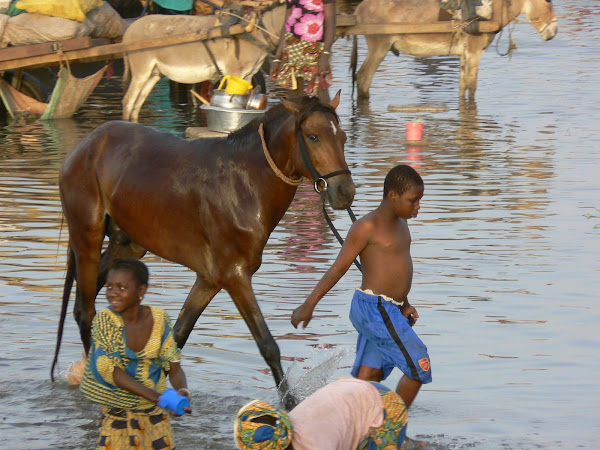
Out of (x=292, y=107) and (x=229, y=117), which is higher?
(x=292, y=107)

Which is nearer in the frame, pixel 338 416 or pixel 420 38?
pixel 338 416

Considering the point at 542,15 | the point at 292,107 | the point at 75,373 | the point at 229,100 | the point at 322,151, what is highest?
the point at 292,107

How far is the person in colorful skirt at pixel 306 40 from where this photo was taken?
12.5 meters

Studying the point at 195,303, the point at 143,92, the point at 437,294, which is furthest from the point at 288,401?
the point at 143,92

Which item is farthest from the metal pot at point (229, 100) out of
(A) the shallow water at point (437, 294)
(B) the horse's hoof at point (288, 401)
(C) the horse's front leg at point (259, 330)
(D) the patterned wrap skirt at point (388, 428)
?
(D) the patterned wrap skirt at point (388, 428)

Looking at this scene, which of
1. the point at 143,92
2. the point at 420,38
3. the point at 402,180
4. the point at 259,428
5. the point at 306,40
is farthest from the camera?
the point at 420,38

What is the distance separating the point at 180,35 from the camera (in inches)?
579

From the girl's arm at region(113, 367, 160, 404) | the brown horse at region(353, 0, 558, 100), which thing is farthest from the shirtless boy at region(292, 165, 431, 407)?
the brown horse at region(353, 0, 558, 100)

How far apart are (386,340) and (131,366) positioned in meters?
1.23

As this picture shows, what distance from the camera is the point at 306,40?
1267cm

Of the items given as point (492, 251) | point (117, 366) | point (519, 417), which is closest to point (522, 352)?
point (519, 417)

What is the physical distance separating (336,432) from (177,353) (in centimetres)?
82

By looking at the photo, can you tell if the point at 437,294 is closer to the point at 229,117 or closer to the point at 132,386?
the point at 132,386

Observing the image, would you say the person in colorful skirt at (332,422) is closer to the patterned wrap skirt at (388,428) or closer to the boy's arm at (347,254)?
the patterned wrap skirt at (388,428)
